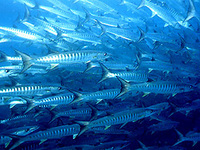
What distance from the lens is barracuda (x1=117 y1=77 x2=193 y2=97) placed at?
161 inches

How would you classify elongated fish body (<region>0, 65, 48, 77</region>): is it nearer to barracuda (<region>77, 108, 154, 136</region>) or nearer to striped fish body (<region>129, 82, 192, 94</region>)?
barracuda (<region>77, 108, 154, 136</region>)

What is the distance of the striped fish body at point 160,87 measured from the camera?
14.1 feet

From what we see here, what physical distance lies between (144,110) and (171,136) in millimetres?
2801

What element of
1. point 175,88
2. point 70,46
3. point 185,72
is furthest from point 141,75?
point 70,46

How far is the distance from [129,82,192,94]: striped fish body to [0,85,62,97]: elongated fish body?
2249mm

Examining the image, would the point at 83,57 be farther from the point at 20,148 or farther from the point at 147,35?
the point at 147,35

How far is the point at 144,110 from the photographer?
4547 millimetres

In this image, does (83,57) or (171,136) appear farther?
(171,136)

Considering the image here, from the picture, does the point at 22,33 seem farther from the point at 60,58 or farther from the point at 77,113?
the point at 77,113

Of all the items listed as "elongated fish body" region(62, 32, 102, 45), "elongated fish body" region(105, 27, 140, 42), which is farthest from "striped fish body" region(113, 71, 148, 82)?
"elongated fish body" region(62, 32, 102, 45)

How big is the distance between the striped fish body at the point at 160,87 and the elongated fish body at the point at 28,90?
7.38 feet

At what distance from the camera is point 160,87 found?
4516mm

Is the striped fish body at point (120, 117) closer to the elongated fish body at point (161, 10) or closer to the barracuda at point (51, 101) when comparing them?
the barracuda at point (51, 101)

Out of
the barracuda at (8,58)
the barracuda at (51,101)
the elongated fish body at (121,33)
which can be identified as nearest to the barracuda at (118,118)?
the barracuda at (51,101)
